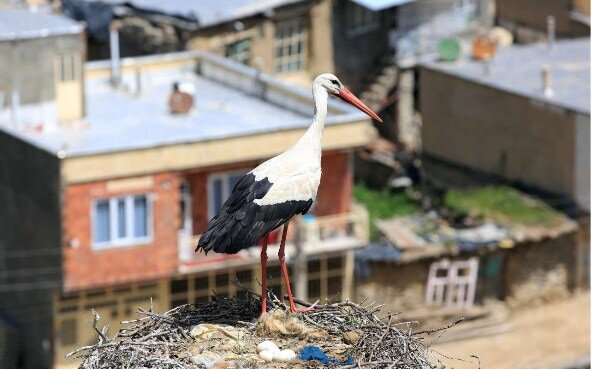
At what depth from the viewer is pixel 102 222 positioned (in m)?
48.4

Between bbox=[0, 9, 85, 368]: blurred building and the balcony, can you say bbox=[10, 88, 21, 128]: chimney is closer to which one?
bbox=[0, 9, 85, 368]: blurred building

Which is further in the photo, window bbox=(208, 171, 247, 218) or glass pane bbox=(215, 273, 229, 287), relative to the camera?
glass pane bbox=(215, 273, 229, 287)

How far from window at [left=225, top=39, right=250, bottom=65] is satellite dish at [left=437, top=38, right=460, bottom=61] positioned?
19.5 ft

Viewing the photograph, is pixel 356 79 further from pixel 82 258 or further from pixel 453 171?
pixel 82 258

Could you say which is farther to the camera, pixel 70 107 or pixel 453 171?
pixel 453 171

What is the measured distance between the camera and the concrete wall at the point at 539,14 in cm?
6775

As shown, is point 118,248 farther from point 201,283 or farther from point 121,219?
point 201,283

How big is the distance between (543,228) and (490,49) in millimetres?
8815

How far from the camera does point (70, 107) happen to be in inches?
2021

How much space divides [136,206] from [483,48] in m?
16.9

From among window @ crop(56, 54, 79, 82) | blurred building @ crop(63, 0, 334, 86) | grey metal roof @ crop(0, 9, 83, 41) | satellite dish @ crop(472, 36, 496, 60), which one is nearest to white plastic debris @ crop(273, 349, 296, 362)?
grey metal roof @ crop(0, 9, 83, 41)

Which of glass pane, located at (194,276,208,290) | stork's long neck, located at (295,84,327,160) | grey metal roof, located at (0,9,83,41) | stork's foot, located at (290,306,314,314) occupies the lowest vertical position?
glass pane, located at (194,276,208,290)

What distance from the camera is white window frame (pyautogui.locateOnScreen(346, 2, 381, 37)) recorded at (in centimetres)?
6450
